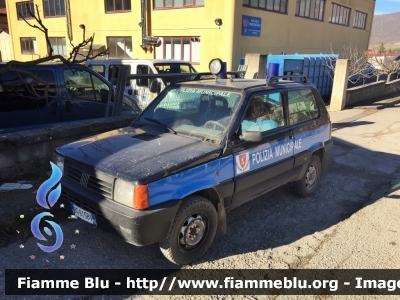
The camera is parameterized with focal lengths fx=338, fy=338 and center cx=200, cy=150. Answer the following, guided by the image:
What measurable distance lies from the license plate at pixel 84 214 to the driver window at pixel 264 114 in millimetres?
1829

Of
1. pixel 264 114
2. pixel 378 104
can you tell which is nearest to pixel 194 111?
pixel 264 114

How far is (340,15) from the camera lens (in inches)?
992

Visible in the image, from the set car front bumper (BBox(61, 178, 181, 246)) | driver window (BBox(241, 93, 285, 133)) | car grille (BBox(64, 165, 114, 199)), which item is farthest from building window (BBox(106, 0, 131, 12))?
car front bumper (BBox(61, 178, 181, 246))

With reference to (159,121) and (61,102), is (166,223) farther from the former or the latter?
(61,102)

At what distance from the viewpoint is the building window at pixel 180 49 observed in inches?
708

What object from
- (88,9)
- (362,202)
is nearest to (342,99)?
(362,202)

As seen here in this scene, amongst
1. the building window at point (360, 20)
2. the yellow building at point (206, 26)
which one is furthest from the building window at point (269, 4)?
the building window at point (360, 20)

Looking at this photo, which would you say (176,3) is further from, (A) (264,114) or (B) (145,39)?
(A) (264,114)

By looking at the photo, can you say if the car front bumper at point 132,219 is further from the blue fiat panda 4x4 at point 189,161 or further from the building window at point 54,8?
the building window at point 54,8

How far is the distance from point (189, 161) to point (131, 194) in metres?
0.63

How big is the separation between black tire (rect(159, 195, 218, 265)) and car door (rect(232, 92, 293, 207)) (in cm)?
45

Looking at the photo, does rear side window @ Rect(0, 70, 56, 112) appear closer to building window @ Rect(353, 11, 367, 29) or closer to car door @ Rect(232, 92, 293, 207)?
car door @ Rect(232, 92, 293, 207)

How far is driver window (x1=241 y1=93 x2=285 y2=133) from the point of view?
12.8 feet

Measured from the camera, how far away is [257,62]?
9.83 m
